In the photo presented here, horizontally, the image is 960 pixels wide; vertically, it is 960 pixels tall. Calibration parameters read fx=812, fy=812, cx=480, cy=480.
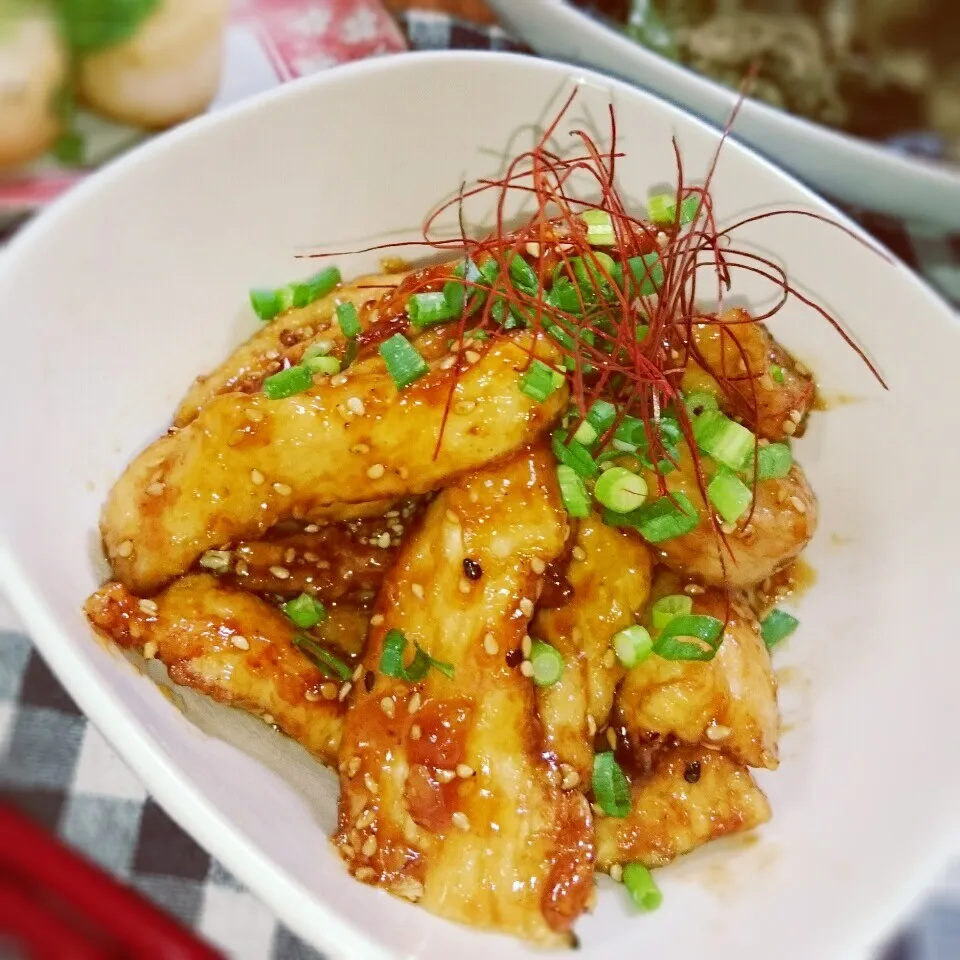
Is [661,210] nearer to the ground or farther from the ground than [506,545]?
farther from the ground

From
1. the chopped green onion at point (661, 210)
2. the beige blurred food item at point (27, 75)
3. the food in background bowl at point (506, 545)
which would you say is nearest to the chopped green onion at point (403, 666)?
the food in background bowl at point (506, 545)

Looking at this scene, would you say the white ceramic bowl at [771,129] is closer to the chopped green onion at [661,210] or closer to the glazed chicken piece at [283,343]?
the chopped green onion at [661,210]

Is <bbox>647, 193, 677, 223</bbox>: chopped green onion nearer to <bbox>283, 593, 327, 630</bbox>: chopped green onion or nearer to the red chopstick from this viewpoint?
<bbox>283, 593, 327, 630</bbox>: chopped green onion

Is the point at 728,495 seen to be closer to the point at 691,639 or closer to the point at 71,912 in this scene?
the point at 691,639

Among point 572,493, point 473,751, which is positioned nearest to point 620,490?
point 572,493

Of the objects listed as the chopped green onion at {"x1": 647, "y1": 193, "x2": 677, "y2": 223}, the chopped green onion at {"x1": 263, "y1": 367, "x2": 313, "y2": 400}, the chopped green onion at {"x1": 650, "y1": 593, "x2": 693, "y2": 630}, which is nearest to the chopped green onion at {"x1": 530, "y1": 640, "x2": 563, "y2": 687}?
the chopped green onion at {"x1": 650, "y1": 593, "x2": 693, "y2": 630}
